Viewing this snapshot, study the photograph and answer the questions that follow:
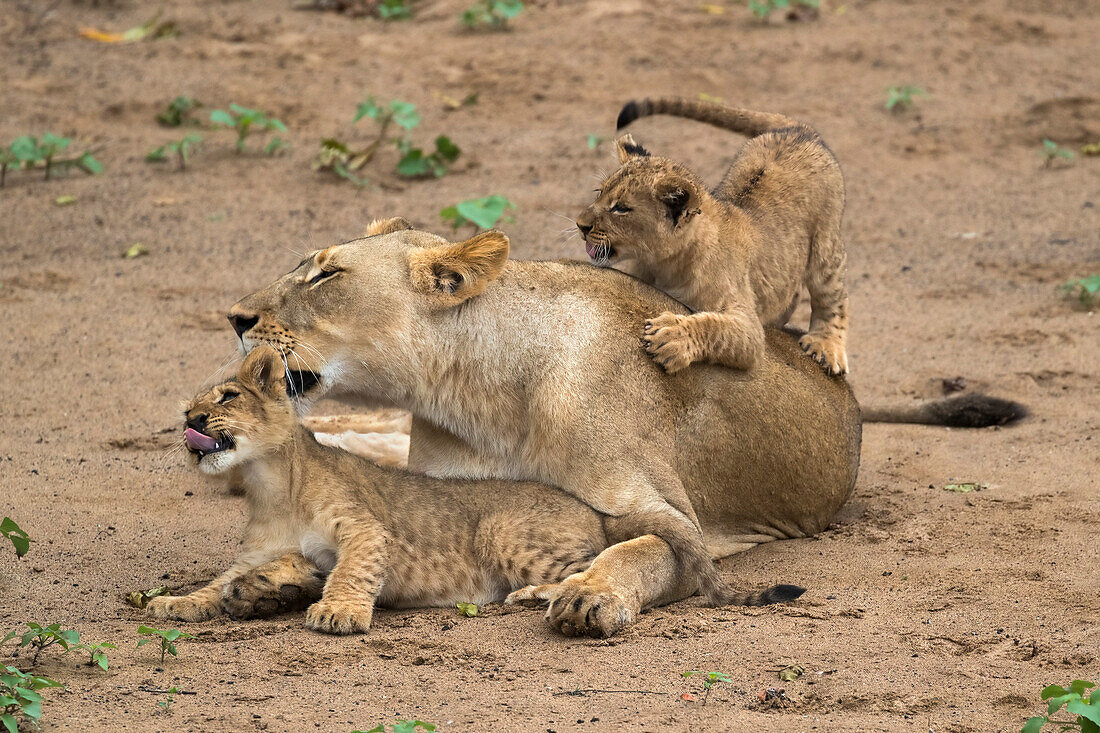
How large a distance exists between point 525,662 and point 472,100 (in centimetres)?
841

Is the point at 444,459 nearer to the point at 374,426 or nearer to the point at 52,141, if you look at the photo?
the point at 374,426

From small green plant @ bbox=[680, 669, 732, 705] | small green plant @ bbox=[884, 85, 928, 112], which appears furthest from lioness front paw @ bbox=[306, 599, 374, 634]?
small green plant @ bbox=[884, 85, 928, 112]

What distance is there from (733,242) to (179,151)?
6.23 m

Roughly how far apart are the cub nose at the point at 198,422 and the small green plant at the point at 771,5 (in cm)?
1010

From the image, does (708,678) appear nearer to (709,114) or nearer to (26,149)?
(709,114)

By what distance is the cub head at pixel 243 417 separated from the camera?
4.66 metres

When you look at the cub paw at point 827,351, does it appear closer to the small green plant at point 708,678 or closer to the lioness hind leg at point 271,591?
the small green plant at point 708,678

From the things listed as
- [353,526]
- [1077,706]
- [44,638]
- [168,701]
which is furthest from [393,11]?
[1077,706]

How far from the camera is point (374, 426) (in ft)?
23.8

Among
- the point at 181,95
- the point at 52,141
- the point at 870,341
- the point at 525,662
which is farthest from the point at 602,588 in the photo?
the point at 181,95

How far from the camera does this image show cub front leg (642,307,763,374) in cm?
524

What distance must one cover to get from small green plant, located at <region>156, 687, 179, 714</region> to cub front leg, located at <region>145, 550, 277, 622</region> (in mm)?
716

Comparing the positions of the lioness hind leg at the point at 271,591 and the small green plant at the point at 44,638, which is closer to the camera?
→ the small green plant at the point at 44,638

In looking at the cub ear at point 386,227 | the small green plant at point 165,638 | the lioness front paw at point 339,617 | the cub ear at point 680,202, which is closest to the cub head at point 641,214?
the cub ear at point 680,202
